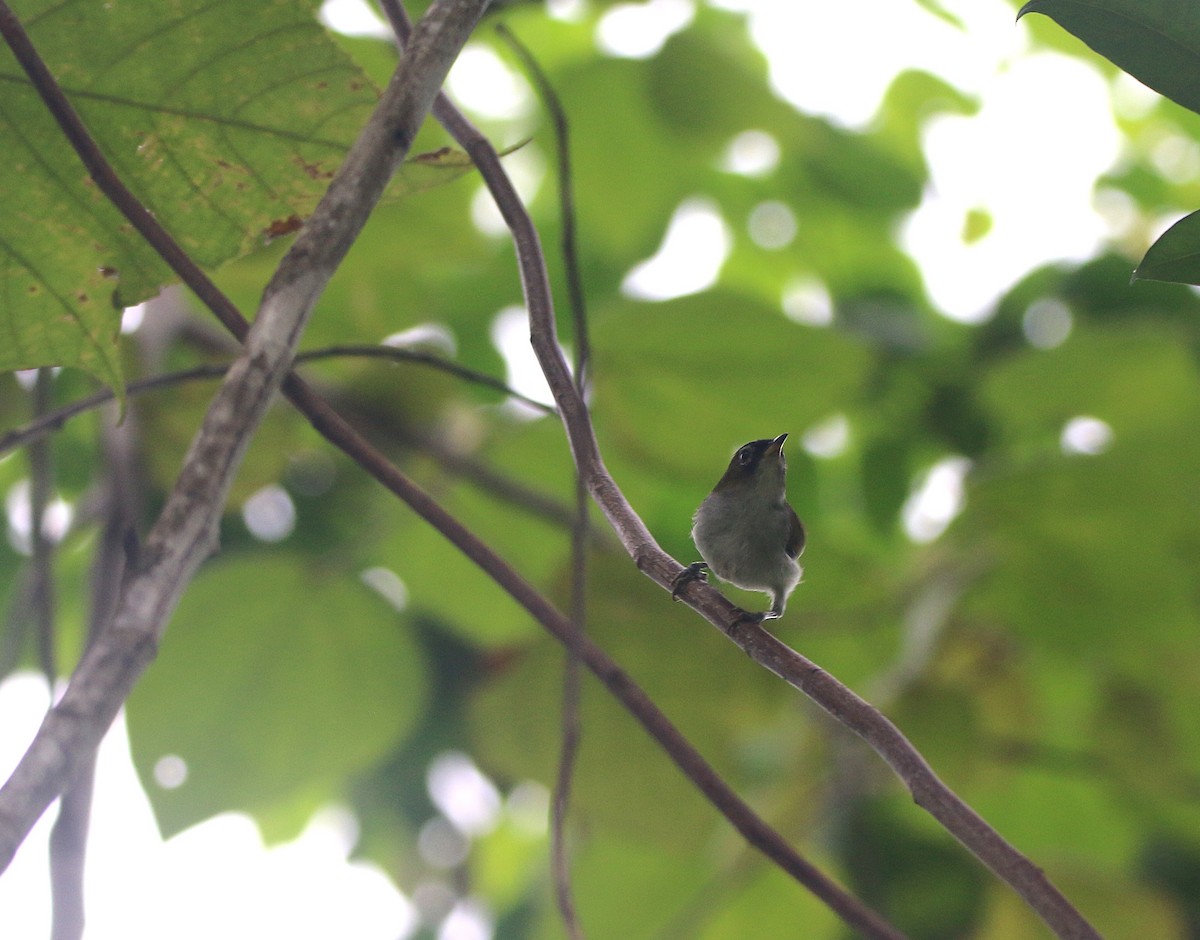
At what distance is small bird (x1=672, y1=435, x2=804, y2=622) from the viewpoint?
712 mm

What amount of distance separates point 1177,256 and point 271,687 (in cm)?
104

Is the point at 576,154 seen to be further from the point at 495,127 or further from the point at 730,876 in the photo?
the point at 730,876

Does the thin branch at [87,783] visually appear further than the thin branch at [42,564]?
No

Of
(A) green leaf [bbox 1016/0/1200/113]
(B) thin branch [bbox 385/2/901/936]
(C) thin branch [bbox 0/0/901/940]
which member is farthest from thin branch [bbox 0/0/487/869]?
(A) green leaf [bbox 1016/0/1200/113]

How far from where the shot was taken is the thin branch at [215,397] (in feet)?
0.88

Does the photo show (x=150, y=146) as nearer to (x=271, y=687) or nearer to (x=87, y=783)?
(x=87, y=783)

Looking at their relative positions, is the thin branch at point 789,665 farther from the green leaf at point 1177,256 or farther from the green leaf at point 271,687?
the green leaf at point 271,687

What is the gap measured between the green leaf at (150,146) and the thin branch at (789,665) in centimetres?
16

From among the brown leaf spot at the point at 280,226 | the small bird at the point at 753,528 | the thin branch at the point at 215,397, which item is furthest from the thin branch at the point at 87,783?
the small bird at the point at 753,528

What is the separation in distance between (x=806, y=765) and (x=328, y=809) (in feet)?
2.50

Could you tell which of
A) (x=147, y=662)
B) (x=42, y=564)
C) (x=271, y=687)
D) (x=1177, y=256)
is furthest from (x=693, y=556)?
(x=147, y=662)

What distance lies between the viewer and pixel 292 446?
1.28 m

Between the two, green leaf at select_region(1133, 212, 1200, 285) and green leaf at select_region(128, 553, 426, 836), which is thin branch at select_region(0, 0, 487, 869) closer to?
green leaf at select_region(1133, 212, 1200, 285)

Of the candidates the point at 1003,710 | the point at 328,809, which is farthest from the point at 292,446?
the point at 1003,710
